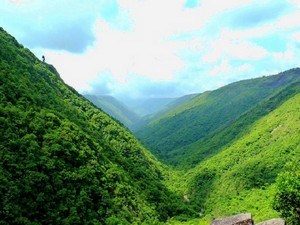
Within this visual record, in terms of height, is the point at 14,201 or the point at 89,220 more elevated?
the point at 14,201

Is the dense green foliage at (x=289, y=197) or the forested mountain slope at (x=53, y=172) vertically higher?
the forested mountain slope at (x=53, y=172)

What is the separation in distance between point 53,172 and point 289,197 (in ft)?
124

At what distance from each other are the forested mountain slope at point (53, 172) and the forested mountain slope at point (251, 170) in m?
14.9

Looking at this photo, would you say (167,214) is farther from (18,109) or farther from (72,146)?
(18,109)

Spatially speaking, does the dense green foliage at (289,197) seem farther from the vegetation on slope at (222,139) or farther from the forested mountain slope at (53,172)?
the vegetation on slope at (222,139)

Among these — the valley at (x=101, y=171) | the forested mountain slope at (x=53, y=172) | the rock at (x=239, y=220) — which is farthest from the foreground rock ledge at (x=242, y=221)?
the forested mountain slope at (x=53, y=172)

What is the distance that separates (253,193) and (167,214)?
79.7 feet

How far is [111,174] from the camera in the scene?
8081cm

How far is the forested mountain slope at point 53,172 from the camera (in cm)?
5756

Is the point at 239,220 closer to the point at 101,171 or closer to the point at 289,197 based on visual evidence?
the point at 289,197

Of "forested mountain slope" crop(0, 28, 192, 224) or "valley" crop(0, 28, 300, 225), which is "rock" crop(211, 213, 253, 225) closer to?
"valley" crop(0, 28, 300, 225)

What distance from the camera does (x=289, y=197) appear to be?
179 feet

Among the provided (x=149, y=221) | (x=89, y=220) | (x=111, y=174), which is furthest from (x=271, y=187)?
(x=89, y=220)

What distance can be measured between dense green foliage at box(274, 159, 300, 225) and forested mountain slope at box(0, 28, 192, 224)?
1122 inches
